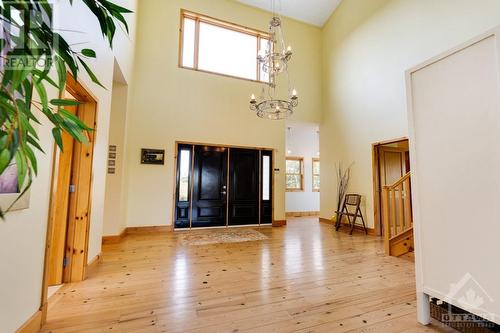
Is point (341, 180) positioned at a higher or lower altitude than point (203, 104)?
lower

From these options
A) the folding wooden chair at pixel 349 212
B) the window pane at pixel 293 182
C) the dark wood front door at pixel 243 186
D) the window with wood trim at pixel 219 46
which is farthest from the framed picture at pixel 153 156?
the window pane at pixel 293 182

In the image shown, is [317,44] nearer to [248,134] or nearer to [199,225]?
[248,134]

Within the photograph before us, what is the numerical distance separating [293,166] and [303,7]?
16.0ft

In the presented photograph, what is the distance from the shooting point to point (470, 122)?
153 centimetres

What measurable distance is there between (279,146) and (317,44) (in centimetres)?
360

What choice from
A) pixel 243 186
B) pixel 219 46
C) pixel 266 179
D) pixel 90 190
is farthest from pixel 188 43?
pixel 90 190

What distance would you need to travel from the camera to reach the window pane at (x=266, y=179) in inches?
241

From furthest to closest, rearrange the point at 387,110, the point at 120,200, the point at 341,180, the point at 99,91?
the point at 341,180 < the point at 387,110 < the point at 120,200 < the point at 99,91

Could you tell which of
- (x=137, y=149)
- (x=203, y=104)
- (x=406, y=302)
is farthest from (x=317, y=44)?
(x=406, y=302)

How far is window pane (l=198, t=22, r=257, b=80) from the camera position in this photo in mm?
5934

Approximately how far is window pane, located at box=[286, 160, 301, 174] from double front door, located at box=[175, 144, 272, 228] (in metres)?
2.39

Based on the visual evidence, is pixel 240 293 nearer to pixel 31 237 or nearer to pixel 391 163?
pixel 31 237

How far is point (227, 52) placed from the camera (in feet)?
20.2

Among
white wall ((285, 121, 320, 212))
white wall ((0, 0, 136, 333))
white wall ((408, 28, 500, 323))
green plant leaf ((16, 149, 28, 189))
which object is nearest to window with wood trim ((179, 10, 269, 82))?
white wall ((285, 121, 320, 212))
